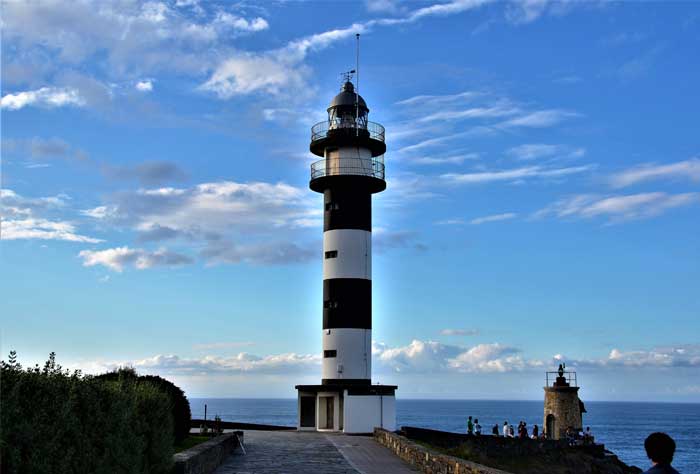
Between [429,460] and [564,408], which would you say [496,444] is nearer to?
[564,408]

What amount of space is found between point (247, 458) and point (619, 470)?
2502 centimetres

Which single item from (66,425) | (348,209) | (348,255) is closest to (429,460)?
(66,425)

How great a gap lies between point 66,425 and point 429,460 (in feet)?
38.5

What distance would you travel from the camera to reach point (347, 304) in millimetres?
32750

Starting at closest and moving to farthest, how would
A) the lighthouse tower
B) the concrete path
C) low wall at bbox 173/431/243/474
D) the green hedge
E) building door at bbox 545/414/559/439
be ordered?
the green hedge, low wall at bbox 173/431/243/474, the concrete path, the lighthouse tower, building door at bbox 545/414/559/439

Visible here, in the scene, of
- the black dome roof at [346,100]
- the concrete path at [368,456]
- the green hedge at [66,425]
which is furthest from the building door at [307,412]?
the green hedge at [66,425]

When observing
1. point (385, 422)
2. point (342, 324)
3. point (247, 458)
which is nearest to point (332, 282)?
point (342, 324)

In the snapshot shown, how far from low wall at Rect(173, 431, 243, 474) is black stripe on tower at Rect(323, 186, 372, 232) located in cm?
1216

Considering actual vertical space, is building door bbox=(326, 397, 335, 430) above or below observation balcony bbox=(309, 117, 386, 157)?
below

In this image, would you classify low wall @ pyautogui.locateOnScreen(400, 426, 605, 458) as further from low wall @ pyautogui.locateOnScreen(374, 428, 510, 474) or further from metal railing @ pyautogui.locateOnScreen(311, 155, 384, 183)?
metal railing @ pyautogui.locateOnScreen(311, 155, 384, 183)

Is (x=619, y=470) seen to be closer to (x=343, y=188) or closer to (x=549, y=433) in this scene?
(x=549, y=433)

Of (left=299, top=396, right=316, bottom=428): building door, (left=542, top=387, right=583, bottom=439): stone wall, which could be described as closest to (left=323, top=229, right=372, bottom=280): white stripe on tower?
(left=299, top=396, right=316, bottom=428): building door

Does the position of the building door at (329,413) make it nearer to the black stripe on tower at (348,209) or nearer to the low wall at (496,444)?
the low wall at (496,444)

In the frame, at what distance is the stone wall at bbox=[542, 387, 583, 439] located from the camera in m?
41.3
